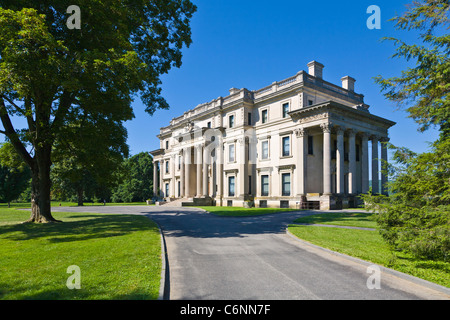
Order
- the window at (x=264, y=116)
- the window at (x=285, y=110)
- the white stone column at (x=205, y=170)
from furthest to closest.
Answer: the white stone column at (x=205, y=170) → the window at (x=264, y=116) → the window at (x=285, y=110)

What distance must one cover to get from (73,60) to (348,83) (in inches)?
1481

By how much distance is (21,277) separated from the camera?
6.61 metres

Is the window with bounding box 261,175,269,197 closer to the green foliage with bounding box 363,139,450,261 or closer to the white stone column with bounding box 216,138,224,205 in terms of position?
the white stone column with bounding box 216,138,224,205

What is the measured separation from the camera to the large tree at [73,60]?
11430 millimetres

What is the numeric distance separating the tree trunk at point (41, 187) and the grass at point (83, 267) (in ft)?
21.0

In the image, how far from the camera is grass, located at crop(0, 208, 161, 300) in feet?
18.2

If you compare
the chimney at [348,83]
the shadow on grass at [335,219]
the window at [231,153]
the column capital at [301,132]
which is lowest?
the shadow on grass at [335,219]


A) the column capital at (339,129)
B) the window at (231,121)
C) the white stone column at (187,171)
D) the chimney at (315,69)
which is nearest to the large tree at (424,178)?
the column capital at (339,129)

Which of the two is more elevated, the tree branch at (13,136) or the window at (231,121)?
the window at (231,121)

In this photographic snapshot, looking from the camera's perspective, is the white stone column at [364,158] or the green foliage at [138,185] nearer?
the white stone column at [364,158]

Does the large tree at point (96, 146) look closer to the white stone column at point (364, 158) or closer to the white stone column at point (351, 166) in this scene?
the white stone column at point (351, 166)

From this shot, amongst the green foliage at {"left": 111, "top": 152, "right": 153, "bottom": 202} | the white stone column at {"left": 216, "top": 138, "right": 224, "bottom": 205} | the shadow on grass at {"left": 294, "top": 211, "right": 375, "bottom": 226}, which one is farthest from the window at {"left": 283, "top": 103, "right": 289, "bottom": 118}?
the green foliage at {"left": 111, "top": 152, "right": 153, "bottom": 202}
